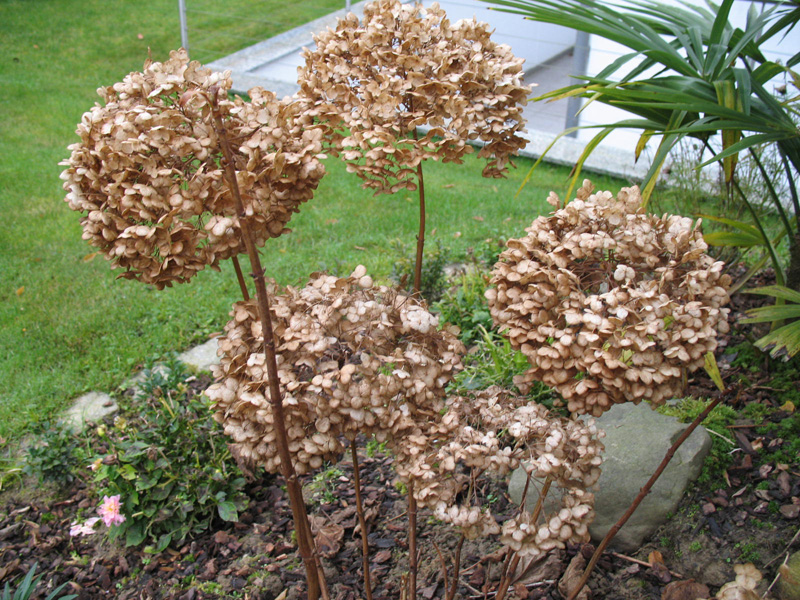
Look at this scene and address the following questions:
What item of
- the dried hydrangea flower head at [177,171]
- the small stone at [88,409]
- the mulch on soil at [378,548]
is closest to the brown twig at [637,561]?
the mulch on soil at [378,548]

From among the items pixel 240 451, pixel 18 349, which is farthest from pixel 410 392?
pixel 18 349

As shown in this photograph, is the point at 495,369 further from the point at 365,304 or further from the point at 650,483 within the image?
the point at 365,304

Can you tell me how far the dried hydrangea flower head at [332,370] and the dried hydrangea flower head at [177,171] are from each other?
0.72 ft

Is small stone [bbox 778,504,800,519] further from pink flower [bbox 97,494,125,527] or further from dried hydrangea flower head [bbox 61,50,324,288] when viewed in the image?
pink flower [bbox 97,494,125,527]

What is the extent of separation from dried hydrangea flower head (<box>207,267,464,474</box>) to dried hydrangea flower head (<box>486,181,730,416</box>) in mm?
241

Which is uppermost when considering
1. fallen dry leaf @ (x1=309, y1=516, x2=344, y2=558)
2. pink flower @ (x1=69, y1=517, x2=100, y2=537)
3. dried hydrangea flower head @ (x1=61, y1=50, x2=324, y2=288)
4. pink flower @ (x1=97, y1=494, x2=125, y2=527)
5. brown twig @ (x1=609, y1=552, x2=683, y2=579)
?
dried hydrangea flower head @ (x1=61, y1=50, x2=324, y2=288)

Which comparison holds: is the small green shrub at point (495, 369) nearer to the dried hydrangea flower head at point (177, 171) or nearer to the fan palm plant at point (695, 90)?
the fan palm plant at point (695, 90)

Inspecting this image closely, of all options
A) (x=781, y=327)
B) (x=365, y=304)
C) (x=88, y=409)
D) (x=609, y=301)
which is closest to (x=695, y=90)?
(x=781, y=327)

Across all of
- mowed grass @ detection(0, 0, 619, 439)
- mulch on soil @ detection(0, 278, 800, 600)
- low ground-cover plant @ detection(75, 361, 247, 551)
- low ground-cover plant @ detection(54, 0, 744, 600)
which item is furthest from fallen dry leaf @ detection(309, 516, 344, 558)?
mowed grass @ detection(0, 0, 619, 439)

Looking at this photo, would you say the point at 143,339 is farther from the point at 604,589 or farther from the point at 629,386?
the point at 629,386

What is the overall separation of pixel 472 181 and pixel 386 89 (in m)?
4.88

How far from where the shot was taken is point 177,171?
5.11 ft

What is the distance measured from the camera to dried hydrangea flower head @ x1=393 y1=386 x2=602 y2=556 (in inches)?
58.4

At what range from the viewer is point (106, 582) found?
2.41 metres
